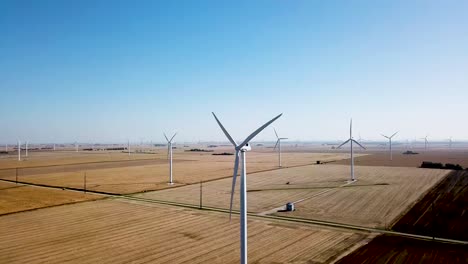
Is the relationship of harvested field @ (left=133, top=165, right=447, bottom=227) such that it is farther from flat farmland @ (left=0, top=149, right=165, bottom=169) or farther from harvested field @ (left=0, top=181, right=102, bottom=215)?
flat farmland @ (left=0, top=149, right=165, bottom=169)

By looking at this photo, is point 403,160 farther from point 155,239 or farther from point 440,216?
point 155,239

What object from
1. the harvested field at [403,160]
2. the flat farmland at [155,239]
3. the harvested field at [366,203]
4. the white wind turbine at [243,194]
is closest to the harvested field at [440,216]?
the harvested field at [366,203]

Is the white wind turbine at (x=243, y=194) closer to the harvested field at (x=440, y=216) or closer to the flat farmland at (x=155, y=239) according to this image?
the flat farmland at (x=155, y=239)

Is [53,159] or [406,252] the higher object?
[53,159]

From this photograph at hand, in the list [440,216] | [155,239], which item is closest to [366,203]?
[440,216]

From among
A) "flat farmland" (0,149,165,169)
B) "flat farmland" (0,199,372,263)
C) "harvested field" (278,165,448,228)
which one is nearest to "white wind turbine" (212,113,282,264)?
"flat farmland" (0,199,372,263)

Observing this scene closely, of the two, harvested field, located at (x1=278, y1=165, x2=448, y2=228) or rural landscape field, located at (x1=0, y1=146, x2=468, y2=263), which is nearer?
rural landscape field, located at (x1=0, y1=146, x2=468, y2=263)

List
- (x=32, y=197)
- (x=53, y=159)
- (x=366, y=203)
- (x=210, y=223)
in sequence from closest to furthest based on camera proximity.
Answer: (x=210, y=223) < (x=366, y=203) < (x=32, y=197) < (x=53, y=159)
